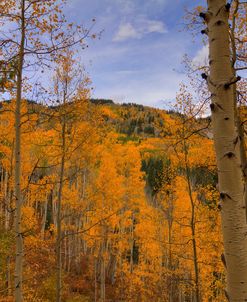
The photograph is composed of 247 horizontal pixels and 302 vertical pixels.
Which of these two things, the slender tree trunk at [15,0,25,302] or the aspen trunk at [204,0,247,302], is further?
the slender tree trunk at [15,0,25,302]

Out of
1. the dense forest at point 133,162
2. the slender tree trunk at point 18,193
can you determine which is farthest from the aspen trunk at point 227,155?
the slender tree trunk at point 18,193

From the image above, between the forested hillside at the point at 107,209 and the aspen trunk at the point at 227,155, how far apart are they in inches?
26.3

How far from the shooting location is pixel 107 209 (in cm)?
1711

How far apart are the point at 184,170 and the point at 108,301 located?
41.6ft

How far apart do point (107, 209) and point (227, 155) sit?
51.1ft

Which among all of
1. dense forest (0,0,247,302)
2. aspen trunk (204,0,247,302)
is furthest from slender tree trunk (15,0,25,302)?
aspen trunk (204,0,247,302)

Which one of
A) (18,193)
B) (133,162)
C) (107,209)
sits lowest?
(107,209)

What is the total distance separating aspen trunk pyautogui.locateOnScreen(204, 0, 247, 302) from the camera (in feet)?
6.05

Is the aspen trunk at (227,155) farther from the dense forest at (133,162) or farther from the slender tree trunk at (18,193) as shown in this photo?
the slender tree trunk at (18,193)

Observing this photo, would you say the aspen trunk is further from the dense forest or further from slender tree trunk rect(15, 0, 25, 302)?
slender tree trunk rect(15, 0, 25, 302)

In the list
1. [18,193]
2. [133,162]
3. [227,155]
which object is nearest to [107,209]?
[133,162]

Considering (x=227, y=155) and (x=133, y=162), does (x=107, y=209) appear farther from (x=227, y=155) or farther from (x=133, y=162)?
(x=227, y=155)

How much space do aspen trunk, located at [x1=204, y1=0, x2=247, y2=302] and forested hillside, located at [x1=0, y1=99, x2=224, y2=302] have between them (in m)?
0.67

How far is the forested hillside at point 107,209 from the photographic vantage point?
8141mm
